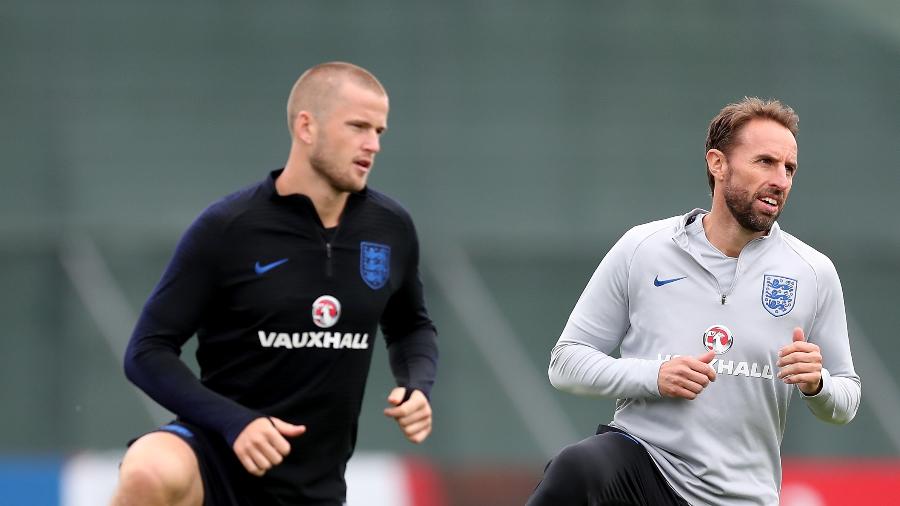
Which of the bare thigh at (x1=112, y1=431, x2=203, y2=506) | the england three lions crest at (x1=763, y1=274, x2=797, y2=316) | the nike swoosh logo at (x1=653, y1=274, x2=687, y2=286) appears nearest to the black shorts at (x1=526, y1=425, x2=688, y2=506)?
the nike swoosh logo at (x1=653, y1=274, x2=687, y2=286)

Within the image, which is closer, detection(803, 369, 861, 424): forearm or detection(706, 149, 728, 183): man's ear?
detection(803, 369, 861, 424): forearm

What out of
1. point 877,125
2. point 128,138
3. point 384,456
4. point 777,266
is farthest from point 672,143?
point 777,266

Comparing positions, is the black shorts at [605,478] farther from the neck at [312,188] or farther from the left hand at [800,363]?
the neck at [312,188]

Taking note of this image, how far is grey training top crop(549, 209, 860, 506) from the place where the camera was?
560 cm

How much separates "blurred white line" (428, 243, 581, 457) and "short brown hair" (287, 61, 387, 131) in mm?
5817

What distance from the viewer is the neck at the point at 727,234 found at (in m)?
5.83

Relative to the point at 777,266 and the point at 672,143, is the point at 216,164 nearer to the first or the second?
the point at 672,143

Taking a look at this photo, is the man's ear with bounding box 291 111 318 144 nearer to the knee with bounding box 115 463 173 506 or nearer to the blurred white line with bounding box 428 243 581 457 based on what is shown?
the knee with bounding box 115 463 173 506

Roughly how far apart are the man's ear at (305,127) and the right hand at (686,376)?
1.54 meters

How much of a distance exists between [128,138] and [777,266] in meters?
6.99

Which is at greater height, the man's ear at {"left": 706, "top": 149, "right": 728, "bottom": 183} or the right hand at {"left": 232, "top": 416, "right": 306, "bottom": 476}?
the man's ear at {"left": 706, "top": 149, "right": 728, "bottom": 183}

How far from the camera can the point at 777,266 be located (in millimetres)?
5777

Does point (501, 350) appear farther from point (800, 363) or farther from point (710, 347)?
point (800, 363)

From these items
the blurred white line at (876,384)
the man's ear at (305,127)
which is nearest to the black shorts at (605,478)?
the man's ear at (305,127)
